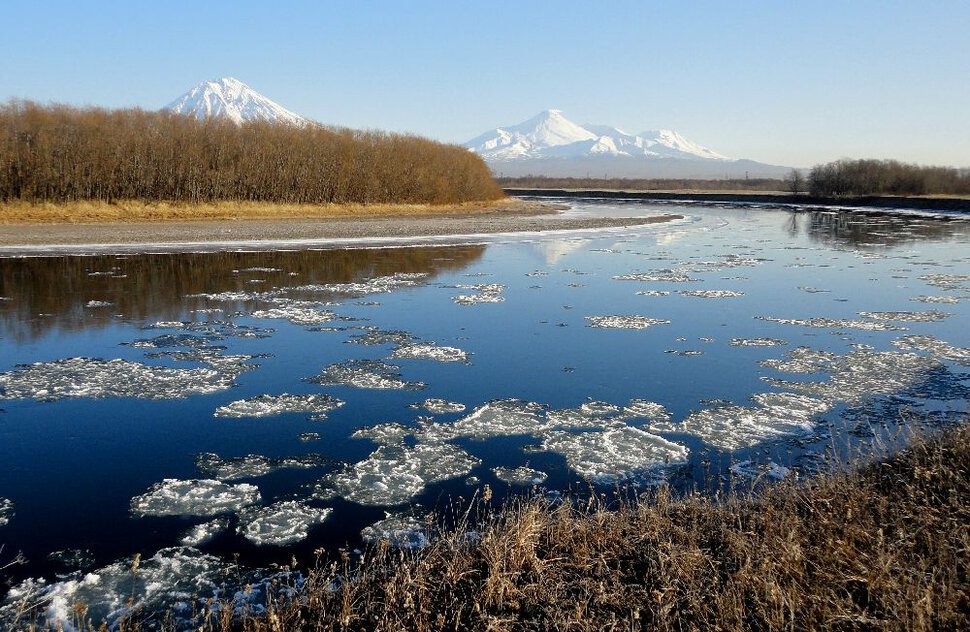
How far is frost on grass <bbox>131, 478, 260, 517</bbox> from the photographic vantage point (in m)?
6.86

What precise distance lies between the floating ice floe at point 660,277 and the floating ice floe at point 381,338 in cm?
1025

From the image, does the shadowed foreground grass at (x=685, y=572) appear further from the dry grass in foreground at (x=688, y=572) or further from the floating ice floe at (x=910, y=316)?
the floating ice floe at (x=910, y=316)

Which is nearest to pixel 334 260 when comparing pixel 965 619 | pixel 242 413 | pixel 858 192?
pixel 242 413

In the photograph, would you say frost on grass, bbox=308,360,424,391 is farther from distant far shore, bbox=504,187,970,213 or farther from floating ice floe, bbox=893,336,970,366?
distant far shore, bbox=504,187,970,213

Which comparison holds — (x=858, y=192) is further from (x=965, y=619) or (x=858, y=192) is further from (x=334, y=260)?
(x=965, y=619)

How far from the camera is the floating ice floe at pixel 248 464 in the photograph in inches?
304

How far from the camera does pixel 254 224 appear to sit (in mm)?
41844

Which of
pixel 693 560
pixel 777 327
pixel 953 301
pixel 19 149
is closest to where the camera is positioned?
pixel 693 560

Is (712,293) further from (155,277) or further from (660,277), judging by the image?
(155,277)

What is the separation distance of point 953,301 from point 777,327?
254 inches

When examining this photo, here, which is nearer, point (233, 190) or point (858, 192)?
point (233, 190)

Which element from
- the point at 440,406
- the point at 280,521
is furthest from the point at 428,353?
the point at 280,521

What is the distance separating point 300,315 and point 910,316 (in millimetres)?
13490

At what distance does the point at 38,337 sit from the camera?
13922 mm
